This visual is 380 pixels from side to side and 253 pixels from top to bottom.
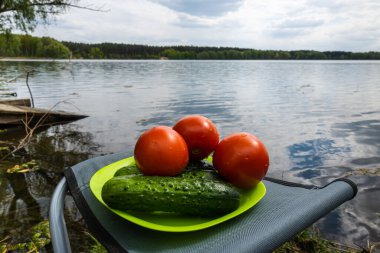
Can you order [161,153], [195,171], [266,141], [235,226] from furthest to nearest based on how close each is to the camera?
[266,141] < [195,171] < [161,153] < [235,226]

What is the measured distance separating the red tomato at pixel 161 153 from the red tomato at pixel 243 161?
8.7 inches

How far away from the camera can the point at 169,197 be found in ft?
4.61

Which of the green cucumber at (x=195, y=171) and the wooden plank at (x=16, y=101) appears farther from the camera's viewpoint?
the wooden plank at (x=16, y=101)

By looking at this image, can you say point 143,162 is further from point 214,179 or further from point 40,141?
point 40,141

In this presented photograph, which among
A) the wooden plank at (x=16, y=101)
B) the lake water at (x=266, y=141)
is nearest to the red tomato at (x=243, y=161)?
the lake water at (x=266, y=141)

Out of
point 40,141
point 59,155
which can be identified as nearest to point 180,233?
point 59,155

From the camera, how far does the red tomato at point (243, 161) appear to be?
5.09ft

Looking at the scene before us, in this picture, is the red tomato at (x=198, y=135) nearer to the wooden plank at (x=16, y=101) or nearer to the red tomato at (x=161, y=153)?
the red tomato at (x=161, y=153)

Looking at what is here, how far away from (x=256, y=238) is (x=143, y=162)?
66 centimetres

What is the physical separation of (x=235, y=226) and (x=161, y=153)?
0.50 m

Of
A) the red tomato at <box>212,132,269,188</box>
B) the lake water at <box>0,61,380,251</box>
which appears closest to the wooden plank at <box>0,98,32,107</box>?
the lake water at <box>0,61,380,251</box>

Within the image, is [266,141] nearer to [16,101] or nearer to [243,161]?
[243,161]

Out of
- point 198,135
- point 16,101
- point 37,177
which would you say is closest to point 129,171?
point 198,135

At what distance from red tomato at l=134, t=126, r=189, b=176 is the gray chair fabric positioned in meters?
0.30
